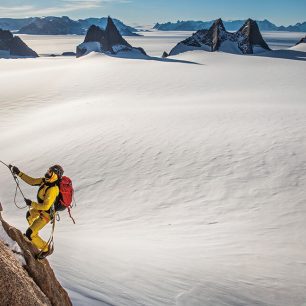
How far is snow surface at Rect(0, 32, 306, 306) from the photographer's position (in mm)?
5629

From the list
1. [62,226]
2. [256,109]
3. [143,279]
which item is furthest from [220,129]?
[143,279]

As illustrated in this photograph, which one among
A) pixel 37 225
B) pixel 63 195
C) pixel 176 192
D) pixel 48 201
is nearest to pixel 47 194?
pixel 48 201

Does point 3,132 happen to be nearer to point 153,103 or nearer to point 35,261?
point 153,103

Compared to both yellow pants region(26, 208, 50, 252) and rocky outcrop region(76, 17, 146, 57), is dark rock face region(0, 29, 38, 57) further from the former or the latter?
yellow pants region(26, 208, 50, 252)

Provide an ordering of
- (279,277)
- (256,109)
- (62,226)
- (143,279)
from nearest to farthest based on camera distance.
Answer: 1. (143,279)
2. (279,277)
3. (62,226)
4. (256,109)

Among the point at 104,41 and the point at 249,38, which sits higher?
the point at 249,38

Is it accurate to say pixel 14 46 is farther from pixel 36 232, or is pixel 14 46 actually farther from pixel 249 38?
pixel 36 232

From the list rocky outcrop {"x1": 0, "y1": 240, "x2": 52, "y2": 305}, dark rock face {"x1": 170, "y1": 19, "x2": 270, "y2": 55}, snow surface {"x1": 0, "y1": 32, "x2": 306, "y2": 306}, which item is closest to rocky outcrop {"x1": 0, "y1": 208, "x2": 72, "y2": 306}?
rocky outcrop {"x1": 0, "y1": 240, "x2": 52, "y2": 305}

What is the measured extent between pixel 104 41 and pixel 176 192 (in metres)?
84.7

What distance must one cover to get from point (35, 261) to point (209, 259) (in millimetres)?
4024

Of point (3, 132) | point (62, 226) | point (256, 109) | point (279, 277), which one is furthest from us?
point (3, 132)

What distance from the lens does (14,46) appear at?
4688 inches

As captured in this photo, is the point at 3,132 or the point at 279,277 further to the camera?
the point at 3,132

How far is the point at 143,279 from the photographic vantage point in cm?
543
